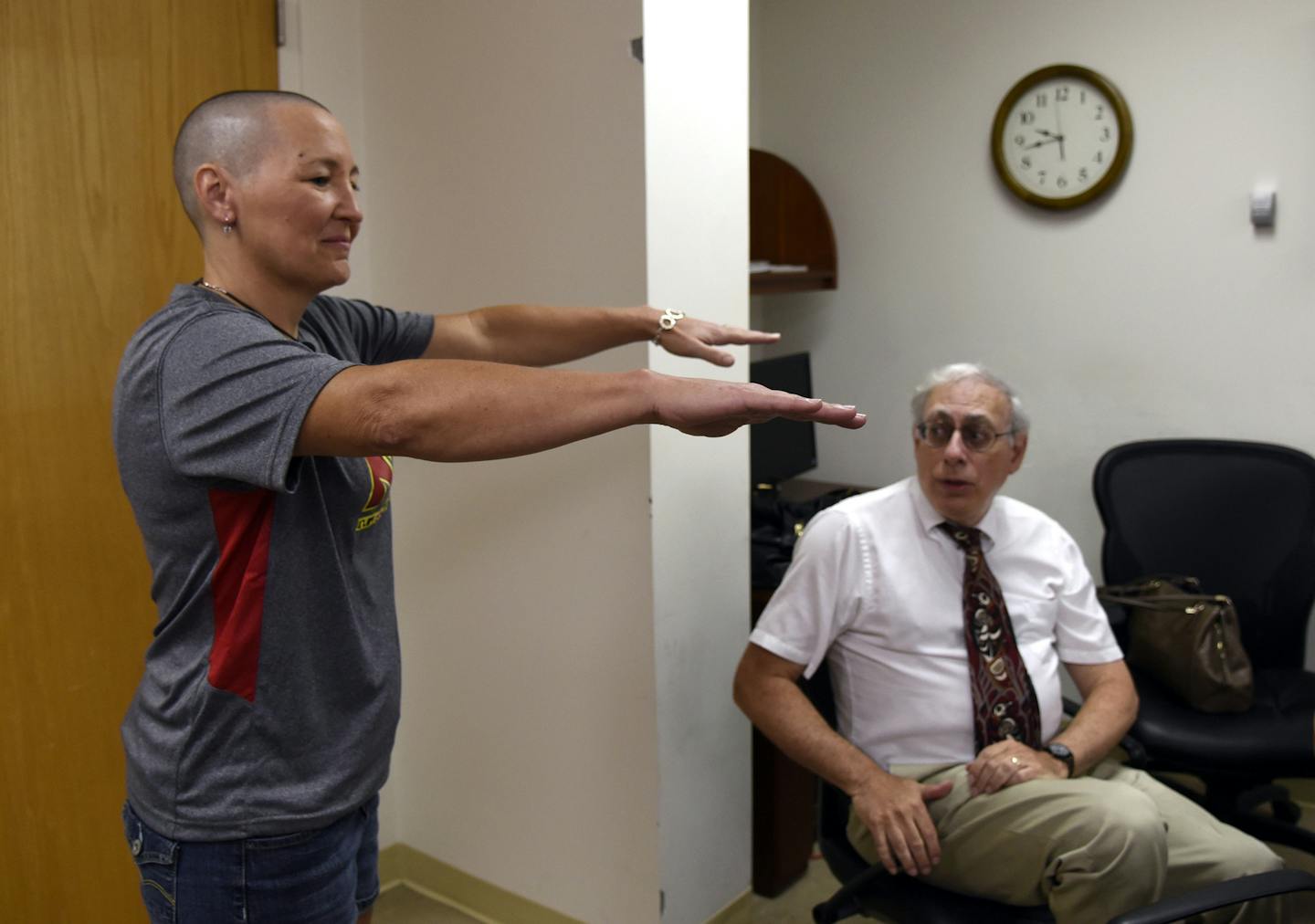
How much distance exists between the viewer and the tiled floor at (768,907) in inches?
104

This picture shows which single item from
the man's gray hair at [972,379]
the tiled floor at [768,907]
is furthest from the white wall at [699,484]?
the man's gray hair at [972,379]

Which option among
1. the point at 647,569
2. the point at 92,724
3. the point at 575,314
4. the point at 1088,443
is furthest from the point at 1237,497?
the point at 92,724

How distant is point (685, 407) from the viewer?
3.62 feet

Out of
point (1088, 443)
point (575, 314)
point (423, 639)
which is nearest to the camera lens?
point (575, 314)

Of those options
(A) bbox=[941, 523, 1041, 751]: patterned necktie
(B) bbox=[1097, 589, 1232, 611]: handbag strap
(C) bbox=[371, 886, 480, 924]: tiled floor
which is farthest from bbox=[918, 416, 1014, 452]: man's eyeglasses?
(C) bbox=[371, 886, 480, 924]: tiled floor

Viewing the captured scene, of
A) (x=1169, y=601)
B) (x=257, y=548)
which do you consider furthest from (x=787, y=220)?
(x=257, y=548)

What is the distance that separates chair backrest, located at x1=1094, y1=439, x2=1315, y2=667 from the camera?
9.64ft

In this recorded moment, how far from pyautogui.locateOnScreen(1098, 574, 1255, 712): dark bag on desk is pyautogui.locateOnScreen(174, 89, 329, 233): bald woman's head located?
227 cm

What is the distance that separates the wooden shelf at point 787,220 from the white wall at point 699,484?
4.42 feet

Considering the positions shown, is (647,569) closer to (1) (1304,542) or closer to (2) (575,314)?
(2) (575,314)

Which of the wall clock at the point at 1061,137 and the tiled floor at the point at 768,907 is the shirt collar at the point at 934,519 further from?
the wall clock at the point at 1061,137

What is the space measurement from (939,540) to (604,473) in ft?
2.25

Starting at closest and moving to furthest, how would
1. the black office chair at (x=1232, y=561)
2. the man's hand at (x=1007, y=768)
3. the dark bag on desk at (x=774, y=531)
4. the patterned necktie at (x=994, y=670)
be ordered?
the man's hand at (x=1007, y=768) → the patterned necktie at (x=994, y=670) → the black office chair at (x=1232, y=561) → the dark bag on desk at (x=774, y=531)

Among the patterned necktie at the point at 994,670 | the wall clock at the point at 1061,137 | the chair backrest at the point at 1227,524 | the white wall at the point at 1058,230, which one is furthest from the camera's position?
the wall clock at the point at 1061,137
